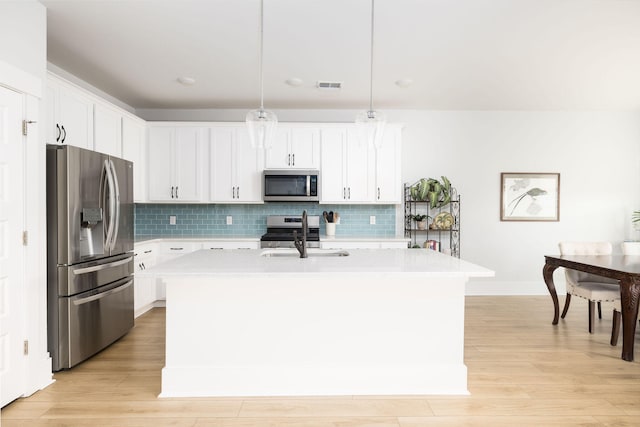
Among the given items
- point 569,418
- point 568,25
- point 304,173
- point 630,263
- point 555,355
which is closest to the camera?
point 569,418

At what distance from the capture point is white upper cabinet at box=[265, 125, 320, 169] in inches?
203

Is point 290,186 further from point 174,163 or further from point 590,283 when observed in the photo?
point 590,283

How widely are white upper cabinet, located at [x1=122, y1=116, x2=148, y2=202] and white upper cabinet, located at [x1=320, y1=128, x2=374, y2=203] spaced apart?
7.15 ft

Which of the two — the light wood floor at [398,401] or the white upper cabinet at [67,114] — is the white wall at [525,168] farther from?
the white upper cabinet at [67,114]

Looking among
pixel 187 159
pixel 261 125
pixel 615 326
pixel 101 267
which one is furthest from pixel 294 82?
pixel 615 326

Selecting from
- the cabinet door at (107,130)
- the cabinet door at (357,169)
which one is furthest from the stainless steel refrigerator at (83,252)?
the cabinet door at (357,169)

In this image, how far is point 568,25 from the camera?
3.05 m

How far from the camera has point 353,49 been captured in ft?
11.5

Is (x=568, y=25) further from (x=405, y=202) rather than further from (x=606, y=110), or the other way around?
(x=606, y=110)

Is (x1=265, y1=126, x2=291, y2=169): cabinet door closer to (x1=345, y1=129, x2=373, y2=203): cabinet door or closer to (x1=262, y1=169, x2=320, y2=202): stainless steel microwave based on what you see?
(x1=262, y1=169, x2=320, y2=202): stainless steel microwave

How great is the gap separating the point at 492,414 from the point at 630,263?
2.33 metres

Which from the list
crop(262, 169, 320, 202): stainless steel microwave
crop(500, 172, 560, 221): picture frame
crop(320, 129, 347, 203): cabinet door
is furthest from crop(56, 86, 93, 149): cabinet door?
crop(500, 172, 560, 221): picture frame

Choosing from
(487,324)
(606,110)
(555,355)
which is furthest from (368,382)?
(606,110)

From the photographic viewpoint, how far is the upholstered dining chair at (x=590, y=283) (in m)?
3.69
